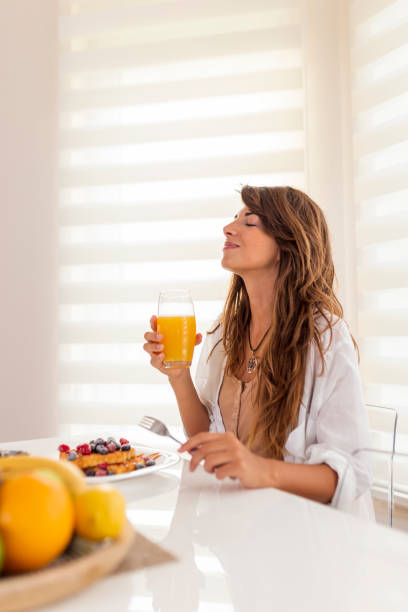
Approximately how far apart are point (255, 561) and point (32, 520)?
299 millimetres

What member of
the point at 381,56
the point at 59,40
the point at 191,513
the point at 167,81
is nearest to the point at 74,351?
the point at 167,81

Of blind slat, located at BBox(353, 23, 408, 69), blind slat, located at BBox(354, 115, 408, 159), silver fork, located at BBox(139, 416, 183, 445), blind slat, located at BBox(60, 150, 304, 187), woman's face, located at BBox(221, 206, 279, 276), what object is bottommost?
silver fork, located at BBox(139, 416, 183, 445)

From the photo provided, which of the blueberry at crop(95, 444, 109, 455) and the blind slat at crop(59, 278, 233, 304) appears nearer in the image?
the blueberry at crop(95, 444, 109, 455)

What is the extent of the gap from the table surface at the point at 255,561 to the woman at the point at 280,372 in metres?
0.14

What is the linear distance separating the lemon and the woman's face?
110 cm

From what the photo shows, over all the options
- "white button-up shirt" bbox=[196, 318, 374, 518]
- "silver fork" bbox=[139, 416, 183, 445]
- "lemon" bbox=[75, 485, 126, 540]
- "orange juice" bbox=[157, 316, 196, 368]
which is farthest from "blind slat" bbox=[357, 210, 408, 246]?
"lemon" bbox=[75, 485, 126, 540]

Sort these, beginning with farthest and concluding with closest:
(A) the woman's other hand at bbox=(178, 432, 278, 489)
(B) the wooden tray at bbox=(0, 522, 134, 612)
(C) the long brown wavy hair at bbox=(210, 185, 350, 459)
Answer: (C) the long brown wavy hair at bbox=(210, 185, 350, 459), (A) the woman's other hand at bbox=(178, 432, 278, 489), (B) the wooden tray at bbox=(0, 522, 134, 612)

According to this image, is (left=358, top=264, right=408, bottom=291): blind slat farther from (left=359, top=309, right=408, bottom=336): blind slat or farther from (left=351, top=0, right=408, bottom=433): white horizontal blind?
(left=359, top=309, right=408, bottom=336): blind slat

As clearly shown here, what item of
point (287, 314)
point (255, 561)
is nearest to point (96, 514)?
point (255, 561)

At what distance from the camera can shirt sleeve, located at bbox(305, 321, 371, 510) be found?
1249 mm

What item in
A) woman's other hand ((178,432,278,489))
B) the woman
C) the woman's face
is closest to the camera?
woman's other hand ((178,432,278,489))

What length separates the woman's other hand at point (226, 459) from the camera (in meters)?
1.05

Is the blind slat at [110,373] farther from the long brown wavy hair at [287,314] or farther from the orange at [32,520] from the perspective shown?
the orange at [32,520]

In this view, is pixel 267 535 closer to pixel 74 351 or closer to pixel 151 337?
pixel 151 337
